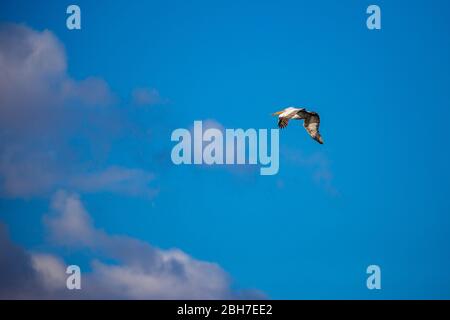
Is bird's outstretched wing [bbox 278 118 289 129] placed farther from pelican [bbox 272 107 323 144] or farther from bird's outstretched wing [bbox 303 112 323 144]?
bird's outstretched wing [bbox 303 112 323 144]

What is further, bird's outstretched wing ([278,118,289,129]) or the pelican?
A: bird's outstretched wing ([278,118,289,129])

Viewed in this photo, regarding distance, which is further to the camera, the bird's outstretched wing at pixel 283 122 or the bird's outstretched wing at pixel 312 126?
the bird's outstretched wing at pixel 283 122

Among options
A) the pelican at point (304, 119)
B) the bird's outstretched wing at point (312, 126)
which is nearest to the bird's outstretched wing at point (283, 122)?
the pelican at point (304, 119)

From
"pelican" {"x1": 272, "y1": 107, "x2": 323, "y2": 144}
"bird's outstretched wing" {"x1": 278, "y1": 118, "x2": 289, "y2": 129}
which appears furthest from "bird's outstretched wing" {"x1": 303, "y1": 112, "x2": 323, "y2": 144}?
"bird's outstretched wing" {"x1": 278, "y1": 118, "x2": 289, "y2": 129}

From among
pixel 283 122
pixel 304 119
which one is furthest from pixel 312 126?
pixel 283 122

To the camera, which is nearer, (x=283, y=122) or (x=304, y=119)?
(x=304, y=119)

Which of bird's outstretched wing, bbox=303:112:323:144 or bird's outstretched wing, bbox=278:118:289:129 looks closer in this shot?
bird's outstretched wing, bbox=303:112:323:144

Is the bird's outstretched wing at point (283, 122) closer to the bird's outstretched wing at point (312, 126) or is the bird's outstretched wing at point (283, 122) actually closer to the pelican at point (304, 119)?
the pelican at point (304, 119)

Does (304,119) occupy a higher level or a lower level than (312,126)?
higher

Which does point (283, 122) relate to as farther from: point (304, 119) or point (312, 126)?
point (312, 126)
